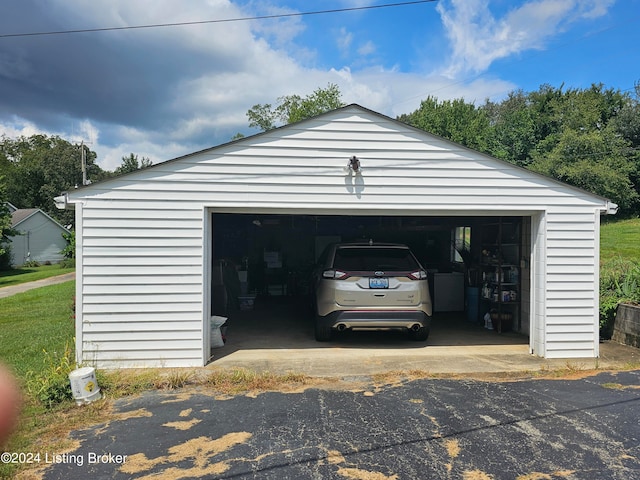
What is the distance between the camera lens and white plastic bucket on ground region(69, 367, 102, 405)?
4680 millimetres

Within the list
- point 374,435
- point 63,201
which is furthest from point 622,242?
point 63,201

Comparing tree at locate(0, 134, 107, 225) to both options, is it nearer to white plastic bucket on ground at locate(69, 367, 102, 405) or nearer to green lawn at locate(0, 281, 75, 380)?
green lawn at locate(0, 281, 75, 380)

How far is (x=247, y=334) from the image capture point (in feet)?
26.7

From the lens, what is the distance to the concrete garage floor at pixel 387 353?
6012mm

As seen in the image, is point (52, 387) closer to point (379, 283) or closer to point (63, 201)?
point (63, 201)

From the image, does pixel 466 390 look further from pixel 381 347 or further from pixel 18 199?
pixel 18 199

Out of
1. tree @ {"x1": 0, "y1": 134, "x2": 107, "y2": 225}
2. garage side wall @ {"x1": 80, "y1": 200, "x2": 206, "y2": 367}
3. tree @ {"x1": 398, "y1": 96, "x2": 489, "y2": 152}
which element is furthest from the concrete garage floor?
tree @ {"x1": 0, "y1": 134, "x2": 107, "y2": 225}

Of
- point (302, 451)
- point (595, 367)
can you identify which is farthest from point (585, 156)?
point (302, 451)

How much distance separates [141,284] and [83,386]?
1567 mm

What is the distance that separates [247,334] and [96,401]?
352 centimetres

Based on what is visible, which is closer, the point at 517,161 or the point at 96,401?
the point at 96,401

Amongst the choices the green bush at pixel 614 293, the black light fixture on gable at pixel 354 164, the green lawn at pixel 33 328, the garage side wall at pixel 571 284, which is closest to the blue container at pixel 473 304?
the green bush at pixel 614 293

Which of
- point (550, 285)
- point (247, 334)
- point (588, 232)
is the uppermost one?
point (588, 232)

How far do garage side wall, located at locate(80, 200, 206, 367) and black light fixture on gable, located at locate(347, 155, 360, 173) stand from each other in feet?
7.13
